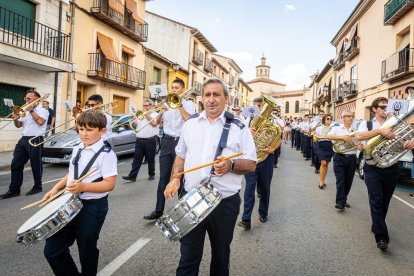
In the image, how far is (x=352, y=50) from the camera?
22859 millimetres

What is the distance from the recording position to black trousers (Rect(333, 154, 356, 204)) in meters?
5.76

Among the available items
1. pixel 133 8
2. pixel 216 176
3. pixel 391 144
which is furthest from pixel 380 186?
pixel 133 8

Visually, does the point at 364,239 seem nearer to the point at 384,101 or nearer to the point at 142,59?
the point at 384,101

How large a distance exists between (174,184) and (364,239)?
314 centimetres

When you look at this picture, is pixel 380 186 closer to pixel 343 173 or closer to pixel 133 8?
pixel 343 173

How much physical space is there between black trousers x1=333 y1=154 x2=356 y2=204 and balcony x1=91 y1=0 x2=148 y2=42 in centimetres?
1466

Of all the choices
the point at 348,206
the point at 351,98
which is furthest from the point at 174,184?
the point at 351,98

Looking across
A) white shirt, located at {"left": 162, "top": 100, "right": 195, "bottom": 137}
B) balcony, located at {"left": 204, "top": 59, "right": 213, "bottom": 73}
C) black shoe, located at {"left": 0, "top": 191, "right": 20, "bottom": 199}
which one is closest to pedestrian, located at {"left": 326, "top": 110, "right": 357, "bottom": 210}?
white shirt, located at {"left": 162, "top": 100, "right": 195, "bottom": 137}

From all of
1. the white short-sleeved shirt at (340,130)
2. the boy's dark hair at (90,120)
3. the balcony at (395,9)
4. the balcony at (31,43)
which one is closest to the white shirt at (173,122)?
the boy's dark hair at (90,120)

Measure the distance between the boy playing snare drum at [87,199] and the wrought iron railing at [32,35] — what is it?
36.2 ft

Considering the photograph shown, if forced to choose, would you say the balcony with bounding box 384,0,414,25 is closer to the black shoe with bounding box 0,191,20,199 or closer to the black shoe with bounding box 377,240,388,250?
the black shoe with bounding box 377,240,388,250

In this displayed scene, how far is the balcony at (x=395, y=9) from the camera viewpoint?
14.3 metres

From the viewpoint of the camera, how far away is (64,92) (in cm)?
1508

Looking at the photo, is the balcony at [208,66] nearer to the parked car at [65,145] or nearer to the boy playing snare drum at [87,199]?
the parked car at [65,145]
